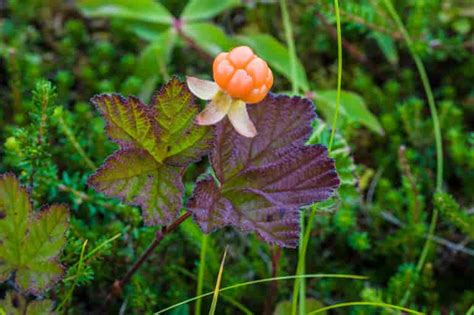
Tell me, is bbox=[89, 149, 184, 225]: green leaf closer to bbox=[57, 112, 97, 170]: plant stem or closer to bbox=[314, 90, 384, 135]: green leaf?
bbox=[57, 112, 97, 170]: plant stem

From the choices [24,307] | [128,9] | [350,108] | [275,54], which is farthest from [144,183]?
[128,9]

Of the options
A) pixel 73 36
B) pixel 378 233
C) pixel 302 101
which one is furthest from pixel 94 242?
pixel 73 36

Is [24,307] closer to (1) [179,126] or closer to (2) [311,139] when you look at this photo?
(1) [179,126]

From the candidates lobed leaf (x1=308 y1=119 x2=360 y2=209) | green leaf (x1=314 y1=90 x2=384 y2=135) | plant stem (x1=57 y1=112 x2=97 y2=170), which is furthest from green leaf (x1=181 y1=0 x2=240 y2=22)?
lobed leaf (x1=308 y1=119 x2=360 y2=209)

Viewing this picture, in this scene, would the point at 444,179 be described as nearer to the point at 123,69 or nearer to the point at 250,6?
the point at 250,6

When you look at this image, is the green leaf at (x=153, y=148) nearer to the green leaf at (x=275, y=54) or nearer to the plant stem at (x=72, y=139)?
the plant stem at (x=72, y=139)
